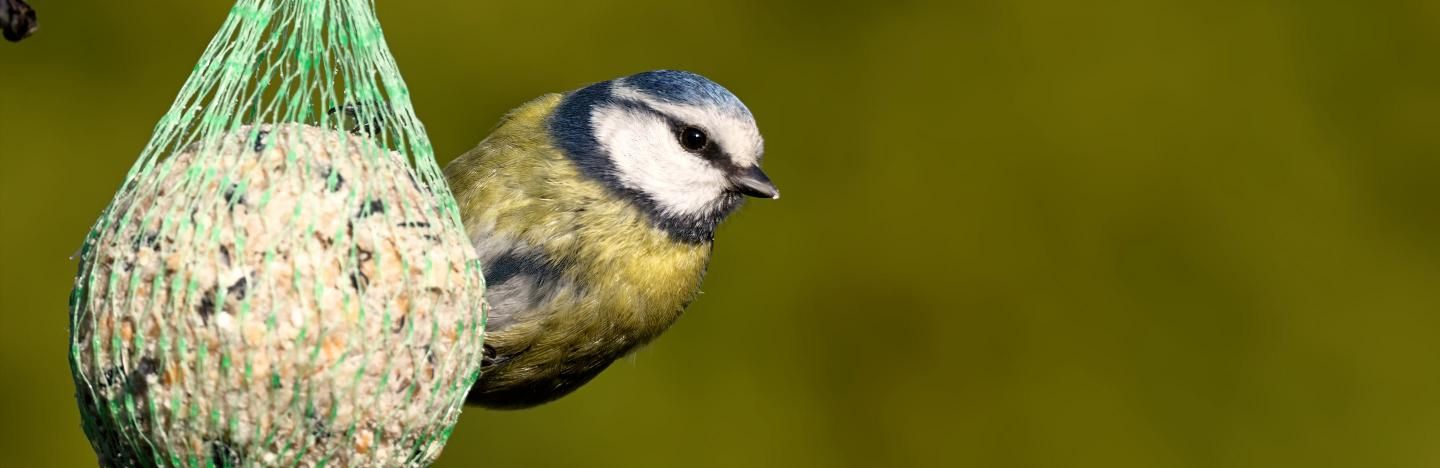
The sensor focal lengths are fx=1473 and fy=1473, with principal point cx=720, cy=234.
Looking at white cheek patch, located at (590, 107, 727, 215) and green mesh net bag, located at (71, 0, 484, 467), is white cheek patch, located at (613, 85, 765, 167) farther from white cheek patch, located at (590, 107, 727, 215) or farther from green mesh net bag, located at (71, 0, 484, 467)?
green mesh net bag, located at (71, 0, 484, 467)

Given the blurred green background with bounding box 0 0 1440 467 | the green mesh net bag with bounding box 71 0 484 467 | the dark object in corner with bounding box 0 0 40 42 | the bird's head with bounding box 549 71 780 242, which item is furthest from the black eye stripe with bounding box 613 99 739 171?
the blurred green background with bounding box 0 0 1440 467

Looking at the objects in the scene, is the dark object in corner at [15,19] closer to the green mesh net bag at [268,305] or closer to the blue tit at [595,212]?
the green mesh net bag at [268,305]

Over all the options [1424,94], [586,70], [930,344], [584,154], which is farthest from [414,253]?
[1424,94]

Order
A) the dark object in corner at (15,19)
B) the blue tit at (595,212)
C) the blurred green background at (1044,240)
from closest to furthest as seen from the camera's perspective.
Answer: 1. the dark object in corner at (15,19)
2. the blue tit at (595,212)
3. the blurred green background at (1044,240)

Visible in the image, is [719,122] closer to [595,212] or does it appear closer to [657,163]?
[657,163]

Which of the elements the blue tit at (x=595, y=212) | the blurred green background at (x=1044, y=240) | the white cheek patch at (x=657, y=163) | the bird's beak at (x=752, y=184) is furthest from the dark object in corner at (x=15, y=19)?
the blurred green background at (x=1044, y=240)

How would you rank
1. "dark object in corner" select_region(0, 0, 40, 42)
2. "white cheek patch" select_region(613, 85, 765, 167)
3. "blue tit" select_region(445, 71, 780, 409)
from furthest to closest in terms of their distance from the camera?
1. "white cheek patch" select_region(613, 85, 765, 167)
2. "blue tit" select_region(445, 71, 780, 409)
3. "dark object in corner" select_region(0, 0, 40, 42)

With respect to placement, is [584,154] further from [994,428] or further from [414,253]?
[994,428]

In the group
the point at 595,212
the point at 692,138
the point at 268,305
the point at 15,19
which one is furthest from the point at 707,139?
the point at 15,19
